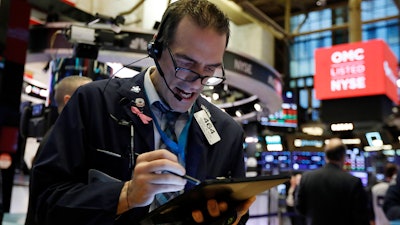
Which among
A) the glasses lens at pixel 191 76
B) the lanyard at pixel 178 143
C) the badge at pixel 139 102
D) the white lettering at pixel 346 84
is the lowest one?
the lanyard at pixel 178 143

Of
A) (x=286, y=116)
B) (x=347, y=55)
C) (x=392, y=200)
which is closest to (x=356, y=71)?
(x=347, y=55)

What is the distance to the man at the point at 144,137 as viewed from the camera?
3.28ft

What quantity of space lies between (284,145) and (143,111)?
132 cm

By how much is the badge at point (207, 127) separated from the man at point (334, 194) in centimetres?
255

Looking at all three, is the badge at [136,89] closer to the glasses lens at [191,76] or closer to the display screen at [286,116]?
the glasses lens at [191,76]

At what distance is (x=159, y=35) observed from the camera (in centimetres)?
127

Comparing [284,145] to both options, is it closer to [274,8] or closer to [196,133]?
[196,133]

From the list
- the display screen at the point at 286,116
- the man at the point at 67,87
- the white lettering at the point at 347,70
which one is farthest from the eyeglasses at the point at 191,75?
the display screen at the point at 286,116

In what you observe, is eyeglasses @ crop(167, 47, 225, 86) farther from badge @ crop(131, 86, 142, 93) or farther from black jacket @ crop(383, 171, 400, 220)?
black jacket @ crop(383, 171, 400, 220)

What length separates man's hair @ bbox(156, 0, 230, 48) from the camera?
1.19 m

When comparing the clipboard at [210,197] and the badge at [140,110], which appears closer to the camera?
the clipboard at [210,197]

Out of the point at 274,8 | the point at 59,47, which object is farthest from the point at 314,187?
the point at 274,8

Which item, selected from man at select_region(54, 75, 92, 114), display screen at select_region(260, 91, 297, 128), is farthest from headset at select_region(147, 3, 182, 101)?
display screen at select_region(260, 91, 297, 128)

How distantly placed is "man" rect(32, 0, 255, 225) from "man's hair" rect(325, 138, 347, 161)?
2.62m
